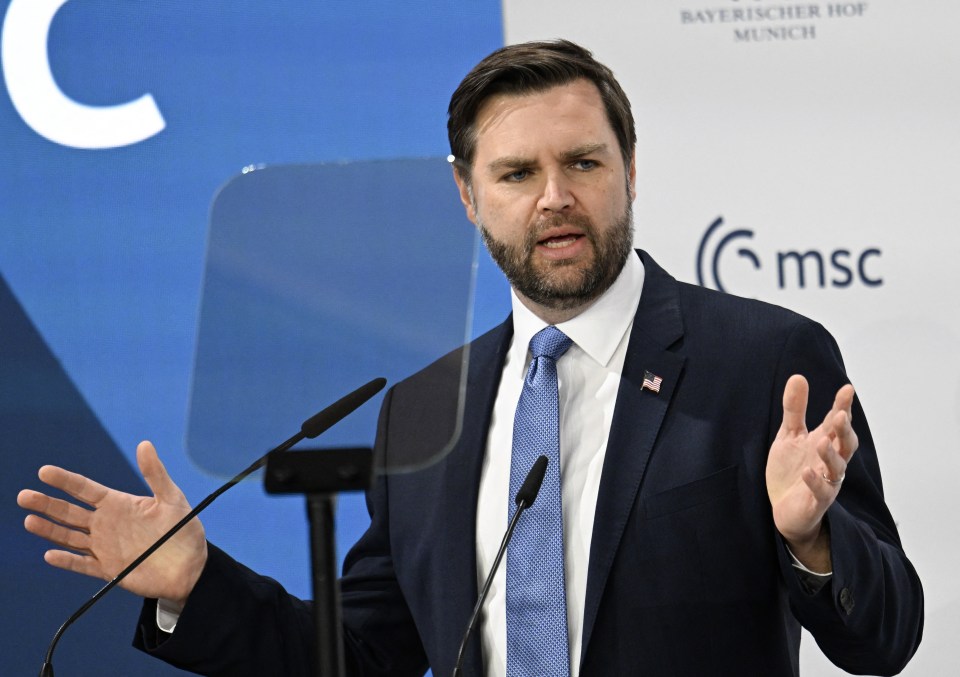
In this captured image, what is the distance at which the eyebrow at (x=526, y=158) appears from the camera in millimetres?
2115

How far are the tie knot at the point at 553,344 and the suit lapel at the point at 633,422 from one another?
0.12m

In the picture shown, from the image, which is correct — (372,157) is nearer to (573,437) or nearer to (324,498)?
(573,437)

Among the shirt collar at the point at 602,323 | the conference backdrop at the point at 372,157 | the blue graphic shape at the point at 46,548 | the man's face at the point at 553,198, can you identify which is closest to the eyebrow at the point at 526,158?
the man's face at the point at 553,198

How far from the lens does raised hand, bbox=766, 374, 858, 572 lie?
63.3 inches

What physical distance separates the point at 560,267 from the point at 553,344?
15 centimetres

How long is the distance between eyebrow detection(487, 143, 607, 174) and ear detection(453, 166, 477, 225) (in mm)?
827

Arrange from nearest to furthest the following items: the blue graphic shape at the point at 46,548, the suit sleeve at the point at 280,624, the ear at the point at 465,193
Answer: the ear at the point at 465,193
the suit sleeve at the point at 280,624
the blue graphic shape at the point at 46,548

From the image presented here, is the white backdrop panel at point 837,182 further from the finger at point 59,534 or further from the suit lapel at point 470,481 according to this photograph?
the finger at point 59,534

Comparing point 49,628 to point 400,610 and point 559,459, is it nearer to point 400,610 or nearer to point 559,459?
point 400,610

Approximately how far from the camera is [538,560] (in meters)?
2.04

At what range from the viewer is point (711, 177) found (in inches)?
118

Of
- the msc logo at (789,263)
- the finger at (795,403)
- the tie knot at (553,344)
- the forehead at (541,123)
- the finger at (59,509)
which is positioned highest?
the forehead at (541,123)

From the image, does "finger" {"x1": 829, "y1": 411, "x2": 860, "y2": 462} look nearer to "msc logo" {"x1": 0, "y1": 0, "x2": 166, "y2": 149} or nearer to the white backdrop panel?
the white backdrop panel

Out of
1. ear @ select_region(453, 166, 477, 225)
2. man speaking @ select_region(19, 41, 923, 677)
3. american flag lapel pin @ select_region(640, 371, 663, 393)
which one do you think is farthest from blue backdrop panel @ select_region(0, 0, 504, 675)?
ear @ select_region(453, 166, 477, 225)
